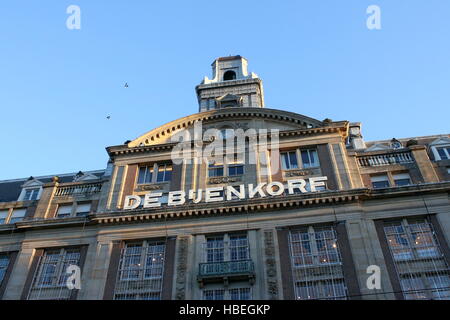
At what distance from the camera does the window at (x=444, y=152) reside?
114 ft

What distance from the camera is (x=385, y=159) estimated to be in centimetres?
3447

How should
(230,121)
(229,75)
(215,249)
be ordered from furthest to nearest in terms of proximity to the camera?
(229,75)
(230,121)
(215,249)

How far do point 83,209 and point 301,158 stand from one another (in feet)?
59.8

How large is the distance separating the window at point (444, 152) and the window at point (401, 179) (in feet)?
12.8

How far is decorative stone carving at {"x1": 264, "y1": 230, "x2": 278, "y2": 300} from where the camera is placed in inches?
1076

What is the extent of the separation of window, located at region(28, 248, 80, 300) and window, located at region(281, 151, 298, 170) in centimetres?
1717

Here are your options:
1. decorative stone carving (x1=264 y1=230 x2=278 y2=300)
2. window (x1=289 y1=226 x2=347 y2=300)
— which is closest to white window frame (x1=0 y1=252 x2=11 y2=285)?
decorative stone carving (x1=264 y1=230 x2=278 y2=300)

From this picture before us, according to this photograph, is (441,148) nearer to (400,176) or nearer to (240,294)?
(400,176)

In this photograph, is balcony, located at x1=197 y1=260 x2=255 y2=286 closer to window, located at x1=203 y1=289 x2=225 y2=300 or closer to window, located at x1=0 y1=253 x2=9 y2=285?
window, located at x1=203 y1=289 x2=225 y2=300

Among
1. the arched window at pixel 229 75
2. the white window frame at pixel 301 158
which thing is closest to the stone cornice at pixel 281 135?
the white window frame at pixel 301 158

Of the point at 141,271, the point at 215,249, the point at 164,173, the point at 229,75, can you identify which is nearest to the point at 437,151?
the point at 215,249

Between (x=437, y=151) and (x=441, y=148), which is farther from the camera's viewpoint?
(x=441, y=148)

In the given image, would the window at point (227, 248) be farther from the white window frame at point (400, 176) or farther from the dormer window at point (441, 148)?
the dormer window at point (441, 148)

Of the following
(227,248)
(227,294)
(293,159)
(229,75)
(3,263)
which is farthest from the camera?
(229,75)
